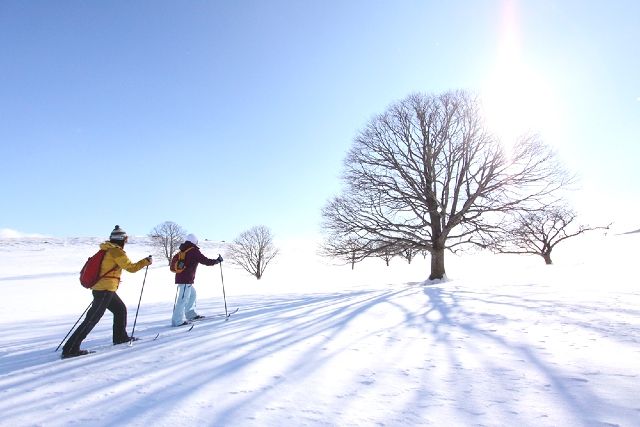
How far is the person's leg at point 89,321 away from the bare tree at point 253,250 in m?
44.1

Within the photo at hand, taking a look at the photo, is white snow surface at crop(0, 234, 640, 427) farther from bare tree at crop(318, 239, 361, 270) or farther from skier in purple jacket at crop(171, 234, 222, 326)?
bare tree at crop(318, 239, 361, 270)

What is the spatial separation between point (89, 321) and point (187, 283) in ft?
7.29

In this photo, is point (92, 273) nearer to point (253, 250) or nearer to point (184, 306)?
point (184, 306)

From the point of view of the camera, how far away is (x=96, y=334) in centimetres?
662

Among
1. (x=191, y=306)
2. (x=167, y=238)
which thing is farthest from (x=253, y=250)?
(x=191, y=306)

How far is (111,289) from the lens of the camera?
17.7 feet

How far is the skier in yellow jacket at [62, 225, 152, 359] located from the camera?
5.13 meters

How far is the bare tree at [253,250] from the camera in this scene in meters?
49.6

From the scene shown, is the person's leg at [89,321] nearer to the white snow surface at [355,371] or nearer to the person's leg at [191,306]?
the white snow surface at [355,371]

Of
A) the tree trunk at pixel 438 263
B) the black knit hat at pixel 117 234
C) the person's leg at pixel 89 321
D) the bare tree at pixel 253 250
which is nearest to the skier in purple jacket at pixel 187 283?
the black knit hat at pixel 117 234

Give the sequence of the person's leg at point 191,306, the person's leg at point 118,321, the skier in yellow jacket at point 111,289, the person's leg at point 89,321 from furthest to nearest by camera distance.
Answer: the person's leg at point 191,306
the person's leg at point 118,321
the skier in yellow jacket at point 111,289
the person's leg at point 89,321

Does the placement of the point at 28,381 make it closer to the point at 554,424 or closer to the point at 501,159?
the point at 554,424

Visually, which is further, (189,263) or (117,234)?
(189,263)

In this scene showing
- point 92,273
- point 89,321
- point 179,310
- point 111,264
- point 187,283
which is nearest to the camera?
point 89,321
